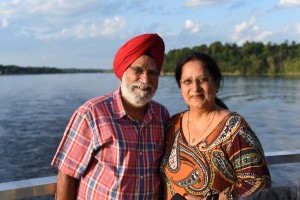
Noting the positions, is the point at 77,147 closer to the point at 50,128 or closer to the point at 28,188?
the point at 28,188

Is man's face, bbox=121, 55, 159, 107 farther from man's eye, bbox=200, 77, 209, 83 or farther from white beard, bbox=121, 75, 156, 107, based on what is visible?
man's eye, bbox=200, 77, 209, 83

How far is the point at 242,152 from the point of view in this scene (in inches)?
63.9

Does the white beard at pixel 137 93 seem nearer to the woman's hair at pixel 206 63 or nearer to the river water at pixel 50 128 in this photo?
the woman's hair at pixel 206 63

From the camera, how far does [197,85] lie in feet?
5.88

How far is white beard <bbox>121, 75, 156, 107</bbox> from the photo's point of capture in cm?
181

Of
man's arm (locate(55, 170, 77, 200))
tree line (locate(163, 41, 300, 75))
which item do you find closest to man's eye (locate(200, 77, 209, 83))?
man's arm (locate(55, 170, 77, 200))

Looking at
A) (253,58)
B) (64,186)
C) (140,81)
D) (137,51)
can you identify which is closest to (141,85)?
(140,81)

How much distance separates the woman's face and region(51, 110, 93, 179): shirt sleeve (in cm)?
45

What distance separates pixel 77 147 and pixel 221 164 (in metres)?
0.60

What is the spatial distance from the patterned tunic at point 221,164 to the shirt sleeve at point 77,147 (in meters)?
0.35

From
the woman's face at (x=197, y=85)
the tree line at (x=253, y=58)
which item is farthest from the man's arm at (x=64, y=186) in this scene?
the tree line at (x=253, y=58)

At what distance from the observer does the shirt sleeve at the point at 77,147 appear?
175 cm

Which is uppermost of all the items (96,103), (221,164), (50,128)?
(96,103)

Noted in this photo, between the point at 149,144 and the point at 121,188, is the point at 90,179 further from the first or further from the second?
the point at 149,144
